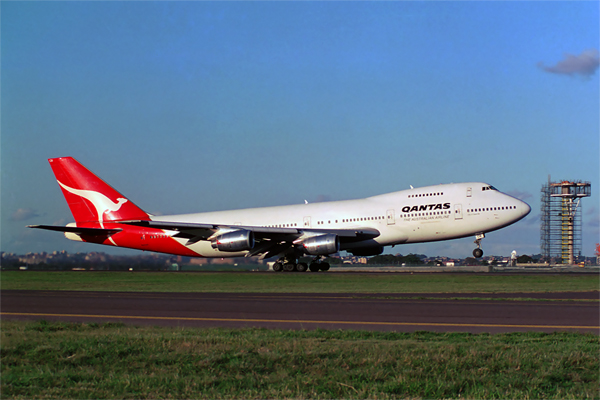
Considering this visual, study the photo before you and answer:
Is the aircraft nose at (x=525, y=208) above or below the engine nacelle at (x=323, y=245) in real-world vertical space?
above

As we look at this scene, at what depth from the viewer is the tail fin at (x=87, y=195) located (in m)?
45.8

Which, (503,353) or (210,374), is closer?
(210,374)

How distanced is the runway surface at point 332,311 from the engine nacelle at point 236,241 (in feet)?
54.6

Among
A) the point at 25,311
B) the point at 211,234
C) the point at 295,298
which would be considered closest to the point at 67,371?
the point at 25,311

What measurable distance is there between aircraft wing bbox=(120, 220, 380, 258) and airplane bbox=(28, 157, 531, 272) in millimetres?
63

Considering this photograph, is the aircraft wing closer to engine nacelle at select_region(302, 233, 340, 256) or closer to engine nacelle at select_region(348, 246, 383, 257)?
engine nacelle at select_region(302, 233, 340, 256)

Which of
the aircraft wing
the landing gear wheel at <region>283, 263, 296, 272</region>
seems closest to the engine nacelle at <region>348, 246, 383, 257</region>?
the aircraft wing

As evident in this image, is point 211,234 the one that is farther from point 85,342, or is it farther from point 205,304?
point 85,342

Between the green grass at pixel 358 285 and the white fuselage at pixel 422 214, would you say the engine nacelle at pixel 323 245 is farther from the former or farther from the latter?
the green grass at pixel 358 285

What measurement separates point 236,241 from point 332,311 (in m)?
22.9

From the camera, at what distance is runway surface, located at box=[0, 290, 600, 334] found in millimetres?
13219

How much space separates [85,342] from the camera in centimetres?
1005

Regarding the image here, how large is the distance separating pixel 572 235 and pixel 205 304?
102 metres

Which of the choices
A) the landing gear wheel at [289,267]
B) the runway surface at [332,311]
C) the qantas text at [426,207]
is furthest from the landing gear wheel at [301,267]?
the runway surface at [332,311]
